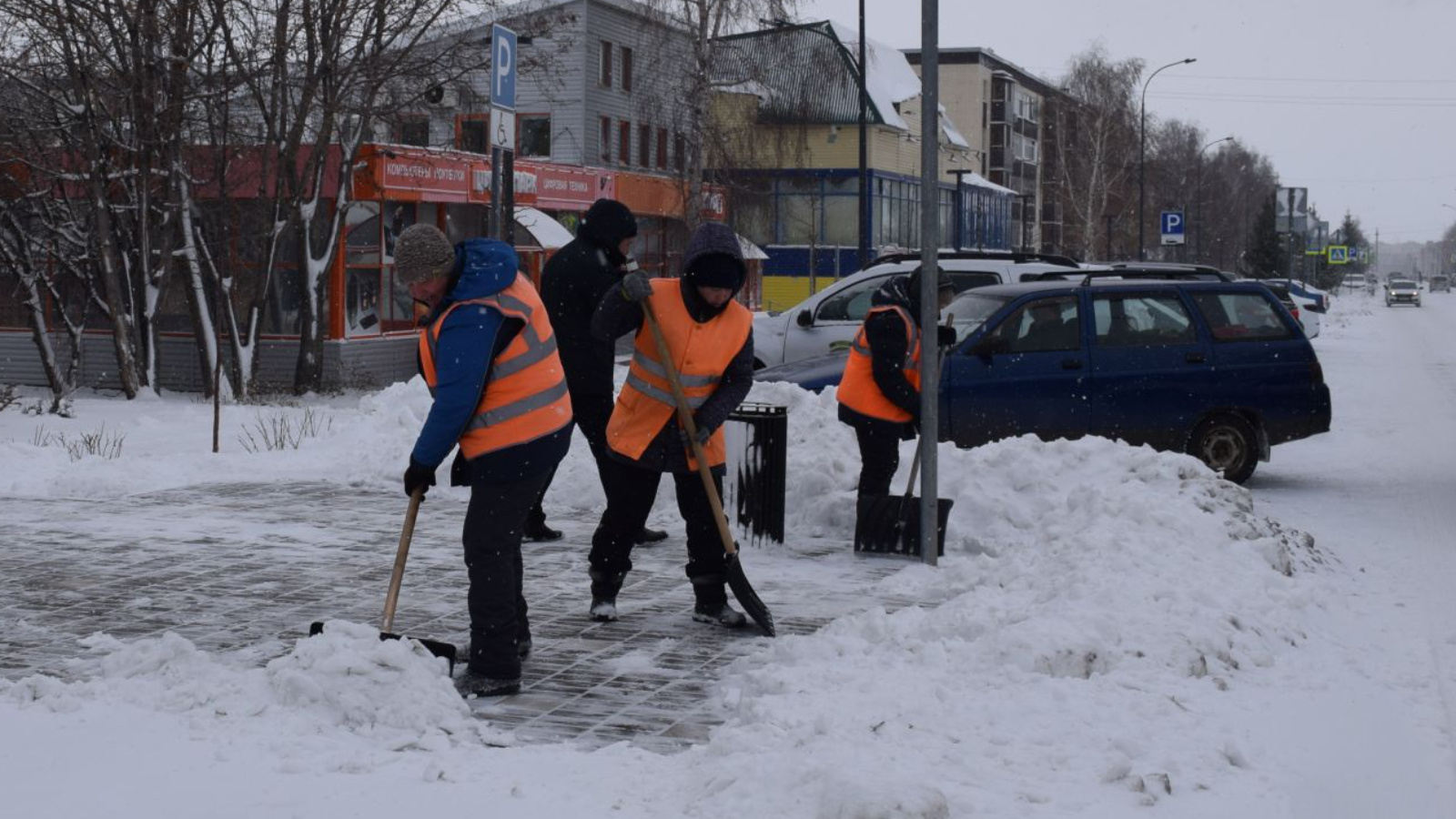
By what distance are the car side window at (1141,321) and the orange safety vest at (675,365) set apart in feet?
20.2

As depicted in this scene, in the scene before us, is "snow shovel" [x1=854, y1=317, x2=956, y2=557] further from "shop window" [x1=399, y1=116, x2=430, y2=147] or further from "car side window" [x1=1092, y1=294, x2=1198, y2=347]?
"shop window" [x1=399, y1=116, x2=430, y2=147]

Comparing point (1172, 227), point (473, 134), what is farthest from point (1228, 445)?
point (1172, 227)

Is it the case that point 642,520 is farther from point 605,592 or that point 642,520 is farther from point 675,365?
point 675,365

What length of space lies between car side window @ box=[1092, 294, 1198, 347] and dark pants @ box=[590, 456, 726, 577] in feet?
19.9

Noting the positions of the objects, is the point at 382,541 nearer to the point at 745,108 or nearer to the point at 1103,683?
the point at 1103,683

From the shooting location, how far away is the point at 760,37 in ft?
147

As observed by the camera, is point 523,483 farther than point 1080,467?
No

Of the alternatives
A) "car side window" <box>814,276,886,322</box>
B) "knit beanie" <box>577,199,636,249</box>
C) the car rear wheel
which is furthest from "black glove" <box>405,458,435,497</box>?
"car side window" <box>814,276,886,322</box>

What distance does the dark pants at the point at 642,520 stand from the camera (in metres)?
7.24

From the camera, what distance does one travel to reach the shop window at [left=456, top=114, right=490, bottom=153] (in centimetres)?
2797

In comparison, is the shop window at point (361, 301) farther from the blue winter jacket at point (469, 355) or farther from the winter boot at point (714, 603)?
the blue winter jacket at point (469, 355)

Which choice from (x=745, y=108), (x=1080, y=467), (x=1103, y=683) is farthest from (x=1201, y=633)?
(x=745, y=108)

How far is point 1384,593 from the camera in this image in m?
8.52

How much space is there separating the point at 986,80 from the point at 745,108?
117ft
